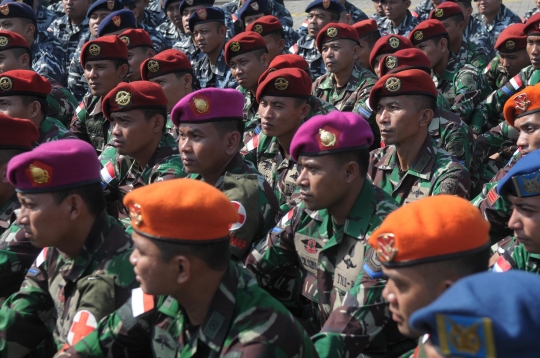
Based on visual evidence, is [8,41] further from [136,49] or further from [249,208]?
[249,208]

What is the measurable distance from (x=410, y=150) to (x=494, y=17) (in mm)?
7538

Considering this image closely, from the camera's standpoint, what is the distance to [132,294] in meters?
3.25

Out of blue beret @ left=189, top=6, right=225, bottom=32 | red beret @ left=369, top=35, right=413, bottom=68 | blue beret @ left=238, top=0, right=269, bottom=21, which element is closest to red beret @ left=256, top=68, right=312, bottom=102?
red beret @ left=369, top=35, right=413, bottom=68

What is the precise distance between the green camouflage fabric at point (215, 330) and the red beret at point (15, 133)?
2.20 meters

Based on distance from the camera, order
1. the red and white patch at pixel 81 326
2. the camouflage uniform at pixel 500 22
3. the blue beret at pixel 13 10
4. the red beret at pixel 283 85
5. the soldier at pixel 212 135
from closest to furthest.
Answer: the red and white patch at pixel 81 326
the soldier at pixel 212 135
the red beret at pixel 283 85
the blue beret at pixel 13 10
the camouflage uniform at pixel 500 22

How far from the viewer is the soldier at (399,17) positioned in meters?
11.3

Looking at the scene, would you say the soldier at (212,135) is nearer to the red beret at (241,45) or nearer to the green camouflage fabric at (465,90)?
the red beret at (241,45)

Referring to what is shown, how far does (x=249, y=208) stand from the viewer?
4.54 metres

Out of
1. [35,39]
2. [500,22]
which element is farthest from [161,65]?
[500,22]

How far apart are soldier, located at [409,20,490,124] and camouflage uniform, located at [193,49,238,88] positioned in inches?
88.7

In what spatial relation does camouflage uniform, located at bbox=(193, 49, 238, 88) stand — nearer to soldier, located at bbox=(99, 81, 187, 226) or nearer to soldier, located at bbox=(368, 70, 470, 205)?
soldier, located at bbox=(99, 81, 187, 226)

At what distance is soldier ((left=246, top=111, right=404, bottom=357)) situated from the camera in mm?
3961

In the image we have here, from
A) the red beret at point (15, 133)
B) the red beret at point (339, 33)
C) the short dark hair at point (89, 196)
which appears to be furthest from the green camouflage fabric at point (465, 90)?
the short dark hair at point (89, 196)

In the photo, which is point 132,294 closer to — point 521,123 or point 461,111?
point 521,123
